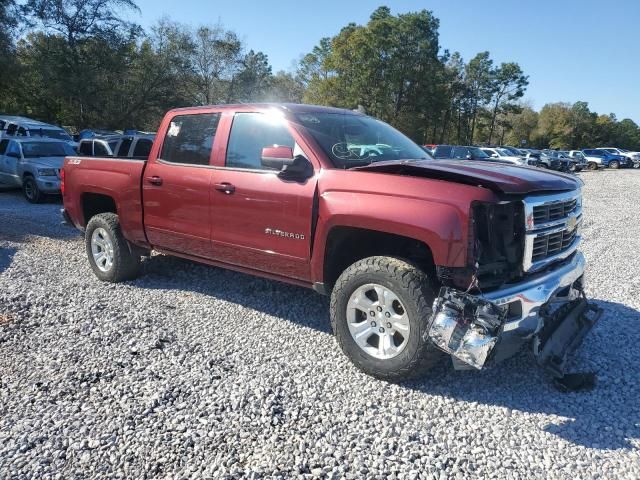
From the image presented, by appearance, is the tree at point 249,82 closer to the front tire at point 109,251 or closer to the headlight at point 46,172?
the headlight at point 46,172

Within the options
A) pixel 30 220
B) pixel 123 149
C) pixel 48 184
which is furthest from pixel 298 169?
pixel 48 184

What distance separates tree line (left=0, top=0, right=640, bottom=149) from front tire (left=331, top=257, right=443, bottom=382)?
30.7m

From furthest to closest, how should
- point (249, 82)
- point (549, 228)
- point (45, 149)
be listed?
1. point (249, 82)
2. point (45, 149)
3. point (549, 228)

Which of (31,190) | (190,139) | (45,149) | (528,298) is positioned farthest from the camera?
(45,149)

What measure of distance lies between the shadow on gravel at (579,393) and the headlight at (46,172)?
1206 cm

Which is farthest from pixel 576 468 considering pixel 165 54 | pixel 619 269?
pixel 165 54

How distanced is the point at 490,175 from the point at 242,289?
3118 mm

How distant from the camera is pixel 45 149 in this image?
13672 millimetres

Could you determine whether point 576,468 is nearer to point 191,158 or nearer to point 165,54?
point 191,158

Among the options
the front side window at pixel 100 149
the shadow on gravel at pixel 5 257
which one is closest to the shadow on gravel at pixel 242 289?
the shadow on gravel at pixel 5 257

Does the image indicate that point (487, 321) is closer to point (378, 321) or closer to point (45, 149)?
point (378, 321)

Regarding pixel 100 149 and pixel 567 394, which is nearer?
pixel 567 394


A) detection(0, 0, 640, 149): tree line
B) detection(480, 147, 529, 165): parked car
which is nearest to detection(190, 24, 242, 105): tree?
detection(0, 0, 640, 149): tree line

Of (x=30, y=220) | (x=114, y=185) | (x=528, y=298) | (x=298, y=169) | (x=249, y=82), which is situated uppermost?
(x=249, y=82)
